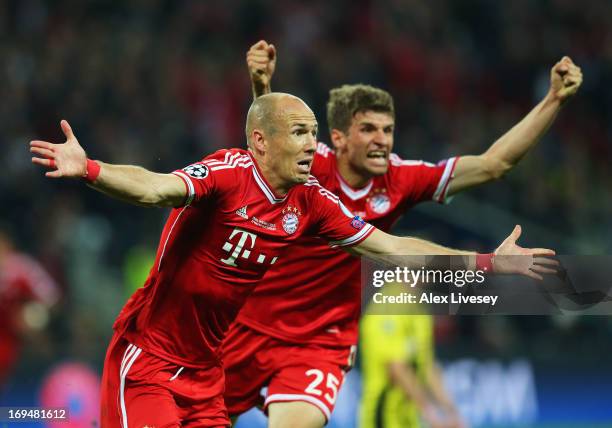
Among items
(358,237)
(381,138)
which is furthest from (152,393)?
(381,138)

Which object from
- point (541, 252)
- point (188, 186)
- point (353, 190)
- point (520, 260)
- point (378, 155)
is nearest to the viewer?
point (188, 186)

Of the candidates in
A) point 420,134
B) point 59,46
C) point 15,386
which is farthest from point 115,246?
point 420,134

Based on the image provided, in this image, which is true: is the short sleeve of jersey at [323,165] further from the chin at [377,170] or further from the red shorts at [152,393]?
the red shorts at [152,393]

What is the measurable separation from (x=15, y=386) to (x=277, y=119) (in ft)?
19.5

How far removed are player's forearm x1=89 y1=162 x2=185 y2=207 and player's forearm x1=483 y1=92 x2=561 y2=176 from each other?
8.64ft

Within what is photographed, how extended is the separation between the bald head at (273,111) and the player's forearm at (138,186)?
0.68 meters

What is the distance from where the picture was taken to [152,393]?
5.50m

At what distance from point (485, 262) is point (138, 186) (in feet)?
6.34

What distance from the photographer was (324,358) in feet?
22.0

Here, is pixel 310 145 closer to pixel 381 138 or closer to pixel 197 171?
pixel 197 171

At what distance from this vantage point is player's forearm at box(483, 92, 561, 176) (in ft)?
22.9

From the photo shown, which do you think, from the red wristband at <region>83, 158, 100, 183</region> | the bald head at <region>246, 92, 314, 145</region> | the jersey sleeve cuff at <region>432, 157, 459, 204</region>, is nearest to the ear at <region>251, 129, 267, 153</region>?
the bald head at <region>246, 92, 314, 145</region>

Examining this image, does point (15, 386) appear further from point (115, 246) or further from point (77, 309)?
point (115, 246)

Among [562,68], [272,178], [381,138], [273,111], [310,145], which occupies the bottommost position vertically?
[272,178]
